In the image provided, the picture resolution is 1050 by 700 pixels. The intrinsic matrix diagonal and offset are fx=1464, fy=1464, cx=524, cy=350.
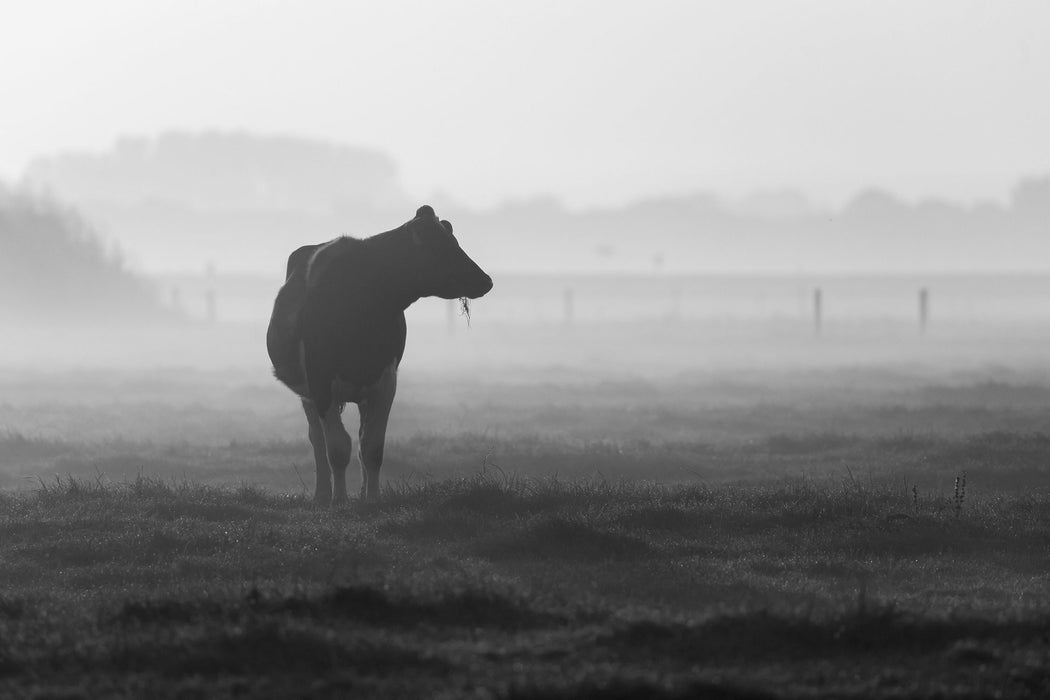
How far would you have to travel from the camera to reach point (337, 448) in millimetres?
14086

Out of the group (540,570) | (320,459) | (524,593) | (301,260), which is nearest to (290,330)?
(301,260)

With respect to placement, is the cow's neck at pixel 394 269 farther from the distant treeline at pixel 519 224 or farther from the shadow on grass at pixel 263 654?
the distant treeline at pixel 519 224

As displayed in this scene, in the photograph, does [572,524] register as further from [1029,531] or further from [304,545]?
[1029,531]

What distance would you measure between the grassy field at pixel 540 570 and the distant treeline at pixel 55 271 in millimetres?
43893

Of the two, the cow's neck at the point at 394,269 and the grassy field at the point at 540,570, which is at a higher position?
the cow's neck at the point at 394,269

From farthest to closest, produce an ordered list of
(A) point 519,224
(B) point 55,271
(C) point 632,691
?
(A) point 519,224 → (B) point 55,271 → (C) point 632,691

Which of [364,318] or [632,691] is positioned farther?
[364,318]

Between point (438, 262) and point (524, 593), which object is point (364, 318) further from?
point (524, 593)

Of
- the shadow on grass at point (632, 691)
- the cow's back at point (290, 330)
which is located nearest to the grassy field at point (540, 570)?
the shadow on grass at point (632, 691)

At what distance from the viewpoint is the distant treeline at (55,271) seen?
207ft

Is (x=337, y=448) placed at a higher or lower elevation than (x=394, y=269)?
lower

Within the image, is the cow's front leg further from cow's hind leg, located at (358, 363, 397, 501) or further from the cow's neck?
the cow's neck

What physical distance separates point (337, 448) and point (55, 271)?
5329 cm

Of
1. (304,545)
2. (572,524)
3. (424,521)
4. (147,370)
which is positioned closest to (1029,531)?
(572,524)
